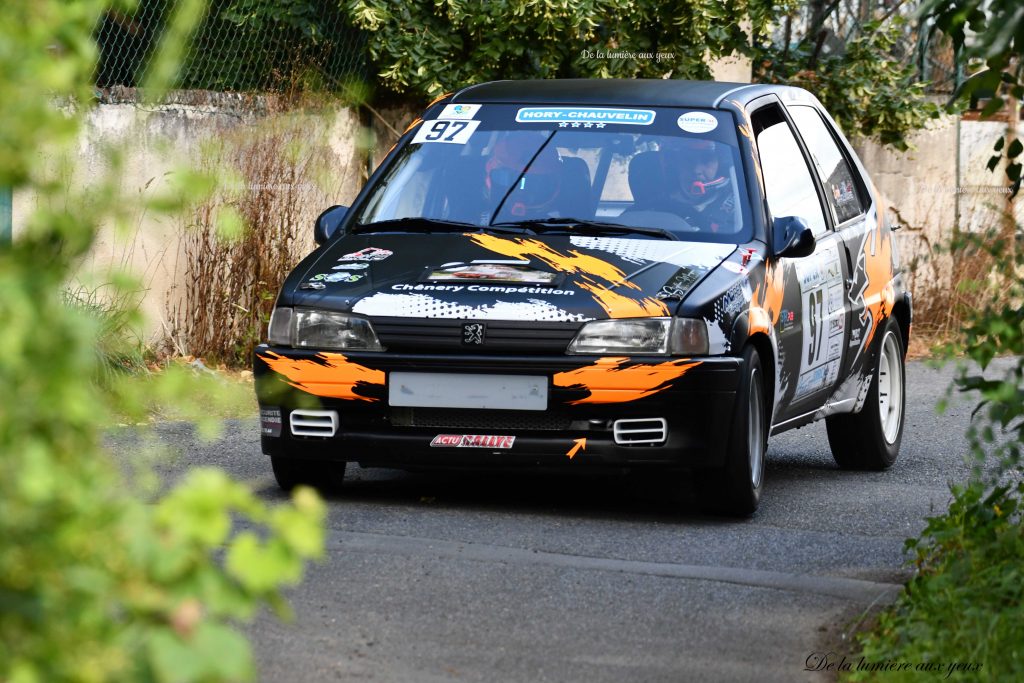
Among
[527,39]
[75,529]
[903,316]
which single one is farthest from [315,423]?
[527,39]

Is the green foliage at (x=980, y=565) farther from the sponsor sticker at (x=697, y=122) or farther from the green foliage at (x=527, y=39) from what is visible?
the green foliage at (x=527, y=39)

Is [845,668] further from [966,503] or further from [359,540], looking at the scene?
[359,540]

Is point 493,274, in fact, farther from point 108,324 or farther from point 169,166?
point 169,166

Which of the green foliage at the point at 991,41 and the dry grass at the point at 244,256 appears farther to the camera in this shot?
the dry grass at the point at 244,256

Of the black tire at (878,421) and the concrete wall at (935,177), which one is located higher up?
the black tire at (878,421)

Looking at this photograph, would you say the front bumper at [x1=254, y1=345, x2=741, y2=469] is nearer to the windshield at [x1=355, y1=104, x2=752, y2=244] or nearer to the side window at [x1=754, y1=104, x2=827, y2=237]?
the windshield at [x1=355, y1=104, x2=752, y2=244]

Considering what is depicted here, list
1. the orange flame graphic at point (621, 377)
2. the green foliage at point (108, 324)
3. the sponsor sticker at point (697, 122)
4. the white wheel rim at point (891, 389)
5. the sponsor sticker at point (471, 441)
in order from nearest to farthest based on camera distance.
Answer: the orange flame graphic at point (621, 377), the sponsor sticker at point (471, 441), the sponsor sticker at point (697, 122), the green foliage at point (108, 324), the white wheel rim at point (891, 389)

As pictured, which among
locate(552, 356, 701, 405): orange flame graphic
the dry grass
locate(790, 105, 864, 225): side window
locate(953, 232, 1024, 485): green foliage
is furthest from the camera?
the dry grass

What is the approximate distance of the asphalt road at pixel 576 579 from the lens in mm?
4754

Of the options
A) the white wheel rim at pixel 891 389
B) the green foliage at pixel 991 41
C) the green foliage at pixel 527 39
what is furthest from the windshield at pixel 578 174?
the green foliage at pixel 527 39

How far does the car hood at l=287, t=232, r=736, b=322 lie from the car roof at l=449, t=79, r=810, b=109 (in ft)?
3.12

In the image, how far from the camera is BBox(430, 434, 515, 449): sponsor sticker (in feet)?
21.8

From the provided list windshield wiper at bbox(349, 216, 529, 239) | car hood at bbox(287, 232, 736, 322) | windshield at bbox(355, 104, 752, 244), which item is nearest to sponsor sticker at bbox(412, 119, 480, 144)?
windshield at bbox(355, 104, 752, 244)

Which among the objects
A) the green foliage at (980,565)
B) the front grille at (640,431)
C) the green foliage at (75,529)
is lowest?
the front grille at (640,431)
